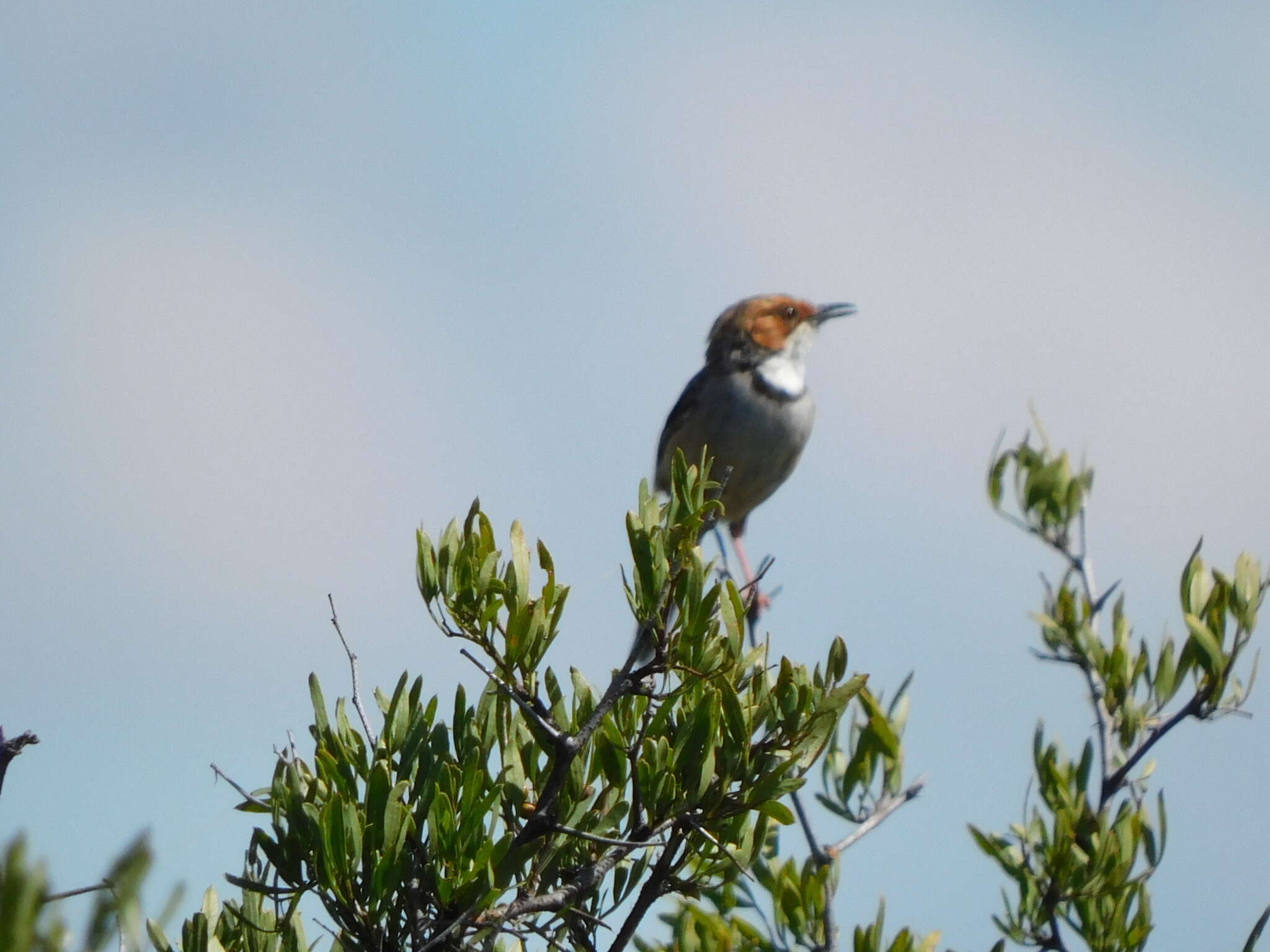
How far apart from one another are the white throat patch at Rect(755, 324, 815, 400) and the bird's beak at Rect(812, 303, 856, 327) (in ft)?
0.32

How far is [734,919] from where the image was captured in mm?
3008

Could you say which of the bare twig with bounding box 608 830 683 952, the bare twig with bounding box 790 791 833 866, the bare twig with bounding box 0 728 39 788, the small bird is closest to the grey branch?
the bare twig with bounding box 0 728 39 788

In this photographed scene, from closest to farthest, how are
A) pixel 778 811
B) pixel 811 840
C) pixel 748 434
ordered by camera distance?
pixel 778 811
pixel 811 840
pixel 748 434

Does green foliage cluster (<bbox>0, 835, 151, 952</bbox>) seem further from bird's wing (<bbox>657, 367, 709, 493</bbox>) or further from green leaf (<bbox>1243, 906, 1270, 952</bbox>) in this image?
bird's wing (<bbox>657, 367, 709, 493</bbox>)

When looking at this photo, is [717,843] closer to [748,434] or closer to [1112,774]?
[1112,774]

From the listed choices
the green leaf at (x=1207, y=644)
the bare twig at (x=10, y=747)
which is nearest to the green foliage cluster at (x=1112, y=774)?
the green leaf at (x=1207, y=644)

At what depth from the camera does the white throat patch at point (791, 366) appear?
28.9ft

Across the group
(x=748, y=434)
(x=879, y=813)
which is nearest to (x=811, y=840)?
(x=879, y=813)

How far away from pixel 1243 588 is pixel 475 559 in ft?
7.91

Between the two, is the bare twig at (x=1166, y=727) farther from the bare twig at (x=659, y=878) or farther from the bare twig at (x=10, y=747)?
the bare twig at (x=10, y=747)

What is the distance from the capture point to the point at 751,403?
28.1 ft

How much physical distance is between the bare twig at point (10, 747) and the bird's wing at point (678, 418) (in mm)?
7470

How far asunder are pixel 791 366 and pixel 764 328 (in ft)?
1.16

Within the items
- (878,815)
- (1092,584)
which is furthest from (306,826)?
(1092,584)
